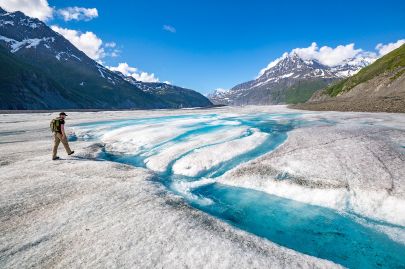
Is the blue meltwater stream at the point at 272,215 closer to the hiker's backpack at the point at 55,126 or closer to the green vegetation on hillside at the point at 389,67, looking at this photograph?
the hiker's backpack at the point at 55,126

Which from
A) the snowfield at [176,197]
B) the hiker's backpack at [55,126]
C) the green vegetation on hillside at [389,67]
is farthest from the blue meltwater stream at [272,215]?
the green vegetation on hillside at [389,67]

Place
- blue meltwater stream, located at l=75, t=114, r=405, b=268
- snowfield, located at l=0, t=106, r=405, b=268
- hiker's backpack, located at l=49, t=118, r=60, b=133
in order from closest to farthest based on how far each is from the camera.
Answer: snowfield, located at l=0, t=106, r=405, b=268
blue meltwater stream, located at l=75, t=114, r=405, b=268
hiker's backpack, located at l=49, t=118, r=60, b=133

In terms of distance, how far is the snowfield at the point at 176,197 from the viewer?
288 inches

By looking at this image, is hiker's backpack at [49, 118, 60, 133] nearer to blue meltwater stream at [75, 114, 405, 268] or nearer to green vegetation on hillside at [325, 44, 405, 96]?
blue meltwater stream at [75, 114, 405, 268]

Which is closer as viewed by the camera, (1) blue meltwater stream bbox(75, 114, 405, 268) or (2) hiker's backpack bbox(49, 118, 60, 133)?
(1) blue meltwater stream bbox(75, 114, 405, 268)

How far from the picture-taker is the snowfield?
732 cm

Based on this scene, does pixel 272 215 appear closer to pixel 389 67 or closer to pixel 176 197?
pixel 176 197

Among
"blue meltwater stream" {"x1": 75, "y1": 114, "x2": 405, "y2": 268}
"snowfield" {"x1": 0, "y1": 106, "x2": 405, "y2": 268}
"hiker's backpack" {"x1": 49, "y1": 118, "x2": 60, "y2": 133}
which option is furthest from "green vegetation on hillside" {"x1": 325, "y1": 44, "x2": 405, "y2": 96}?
"hiker's backpack" {"x1": 49, "y1": 118, "x2": 60, "y2": 133}

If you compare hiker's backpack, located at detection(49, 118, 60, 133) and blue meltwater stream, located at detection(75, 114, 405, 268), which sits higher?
hiker's backpack, located at detection(49, 118, 60, 133)

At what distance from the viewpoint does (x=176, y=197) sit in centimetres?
1133

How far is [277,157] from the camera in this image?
16.0 m

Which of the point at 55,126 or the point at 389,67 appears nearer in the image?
the point at 55,126

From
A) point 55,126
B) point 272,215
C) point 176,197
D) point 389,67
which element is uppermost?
point 389,67

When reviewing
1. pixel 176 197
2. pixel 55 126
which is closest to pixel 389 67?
pixel 55 126
